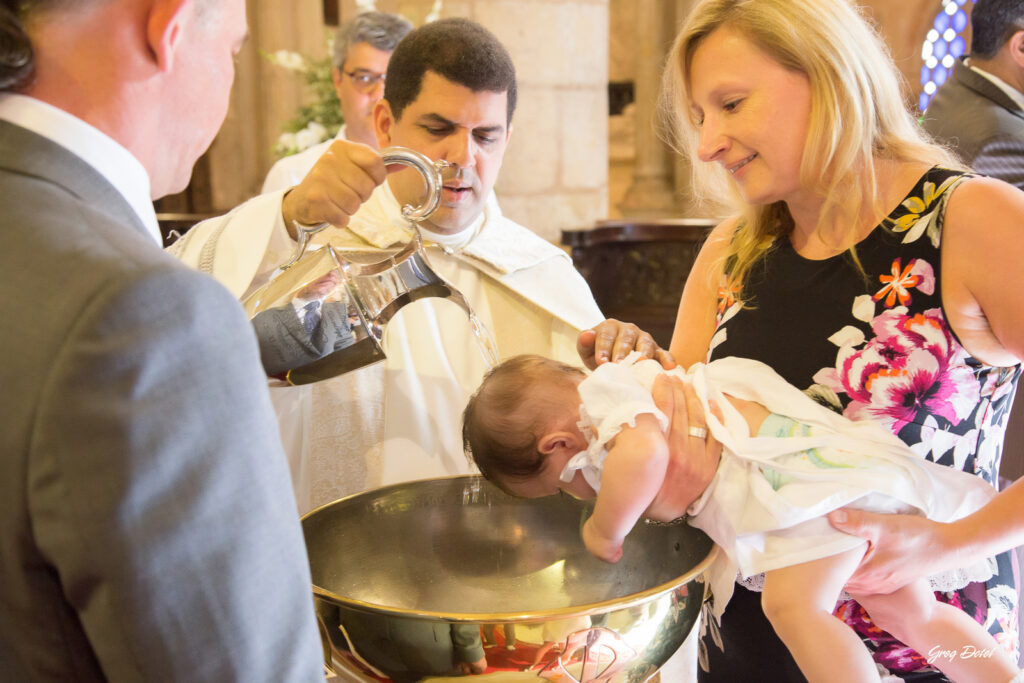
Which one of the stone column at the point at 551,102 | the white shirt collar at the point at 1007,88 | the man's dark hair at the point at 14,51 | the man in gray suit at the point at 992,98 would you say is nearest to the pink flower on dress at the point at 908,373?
the man's dark hair at the point at 14,51

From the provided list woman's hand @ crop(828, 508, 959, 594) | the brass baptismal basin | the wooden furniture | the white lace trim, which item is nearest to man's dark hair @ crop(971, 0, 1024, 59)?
the wooden furniture

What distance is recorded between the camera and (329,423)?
2.21 meters

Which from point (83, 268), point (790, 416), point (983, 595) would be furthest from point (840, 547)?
point (83, 268)

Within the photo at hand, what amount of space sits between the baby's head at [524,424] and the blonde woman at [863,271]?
1.14ft

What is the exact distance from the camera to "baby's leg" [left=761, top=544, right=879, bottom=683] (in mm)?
1349

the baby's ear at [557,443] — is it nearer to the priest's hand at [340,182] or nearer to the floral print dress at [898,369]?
the floral print dress at [898,369]

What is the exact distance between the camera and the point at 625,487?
139 cm

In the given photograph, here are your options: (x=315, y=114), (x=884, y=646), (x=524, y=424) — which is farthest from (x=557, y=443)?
(x=315, y=114)

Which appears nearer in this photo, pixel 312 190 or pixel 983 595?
pixel 983 595

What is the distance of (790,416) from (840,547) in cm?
22

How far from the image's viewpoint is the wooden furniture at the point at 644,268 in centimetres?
554

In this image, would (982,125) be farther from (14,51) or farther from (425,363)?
(14,51)

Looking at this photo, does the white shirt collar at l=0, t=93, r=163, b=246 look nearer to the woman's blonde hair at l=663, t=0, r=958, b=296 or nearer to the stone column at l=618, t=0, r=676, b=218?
the woman's blonde hair at l=663, t=0, r=958, b=296

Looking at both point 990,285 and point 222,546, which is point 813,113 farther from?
point 222,546
